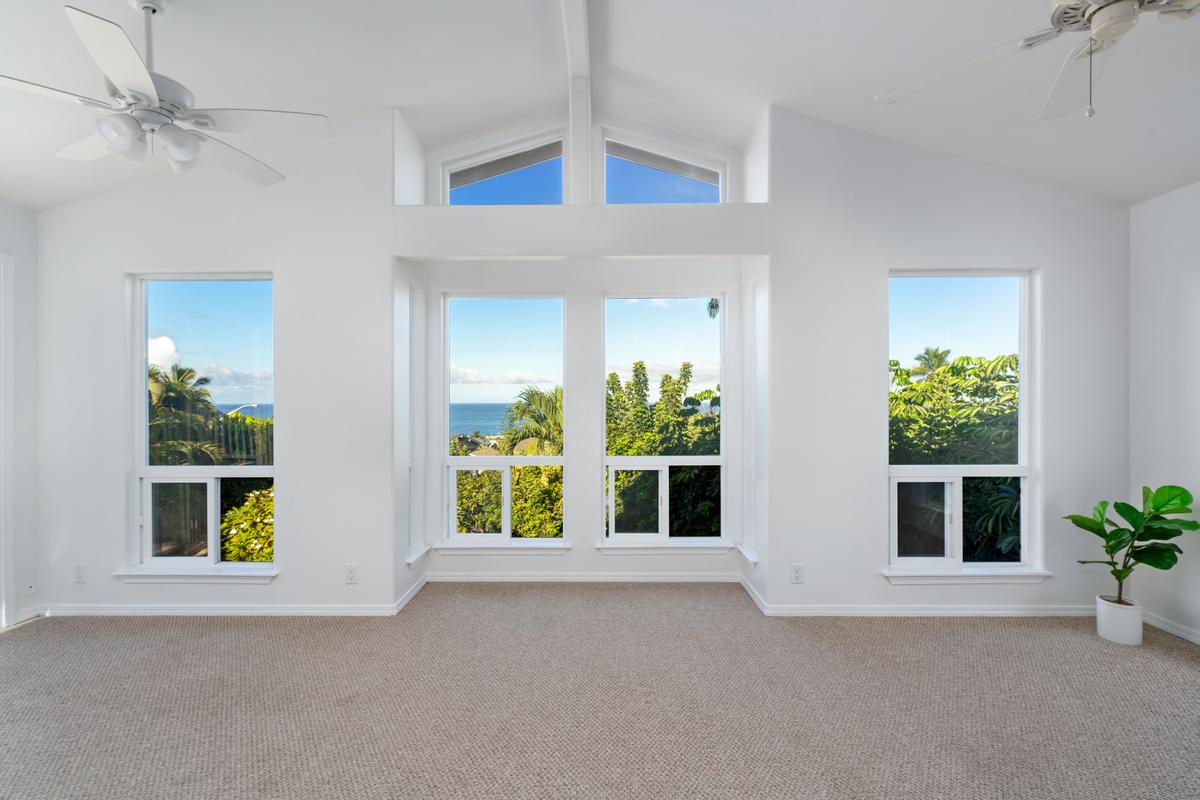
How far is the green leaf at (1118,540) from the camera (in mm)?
3164

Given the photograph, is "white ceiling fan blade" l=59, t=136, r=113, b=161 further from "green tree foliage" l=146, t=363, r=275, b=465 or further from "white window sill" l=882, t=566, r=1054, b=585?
"white window sill" l=882, t=566, r=1054, b=585

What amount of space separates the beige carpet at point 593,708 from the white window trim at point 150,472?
369 millimetres

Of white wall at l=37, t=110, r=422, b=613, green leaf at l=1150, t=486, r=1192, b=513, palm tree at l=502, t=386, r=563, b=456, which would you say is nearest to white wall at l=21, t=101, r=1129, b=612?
white wall at l=37, t=110, r=422, b=613

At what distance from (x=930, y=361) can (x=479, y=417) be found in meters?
Answer: 3.20

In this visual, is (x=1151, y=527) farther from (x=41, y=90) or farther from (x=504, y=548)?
(x=41, y=90)

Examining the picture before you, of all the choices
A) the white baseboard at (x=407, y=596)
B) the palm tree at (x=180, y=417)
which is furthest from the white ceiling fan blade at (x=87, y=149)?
the white baseboard at (x=407, y=596)

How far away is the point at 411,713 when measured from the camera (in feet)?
8.34

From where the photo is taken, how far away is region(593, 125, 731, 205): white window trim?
4.17 metres

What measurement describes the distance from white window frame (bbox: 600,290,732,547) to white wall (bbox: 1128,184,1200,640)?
252 centimetres

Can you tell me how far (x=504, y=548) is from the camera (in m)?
4.30

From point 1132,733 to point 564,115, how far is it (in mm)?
4578

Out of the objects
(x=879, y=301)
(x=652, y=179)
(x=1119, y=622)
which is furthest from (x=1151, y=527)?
(x=652, y=179)

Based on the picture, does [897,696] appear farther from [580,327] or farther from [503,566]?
[580,327]

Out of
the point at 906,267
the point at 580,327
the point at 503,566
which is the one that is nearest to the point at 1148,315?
the point at 906,267
